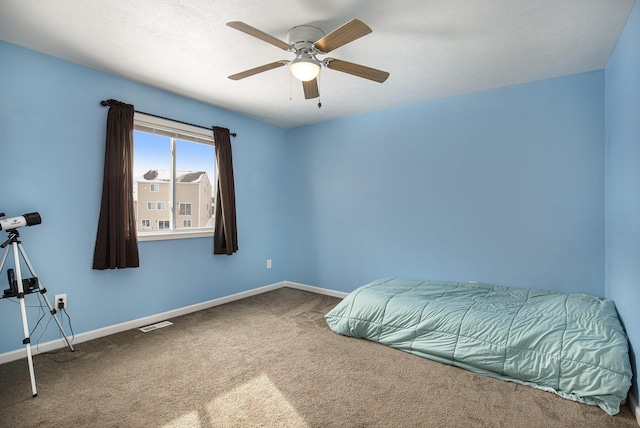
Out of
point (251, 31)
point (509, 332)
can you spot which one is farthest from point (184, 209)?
point (509, 332)

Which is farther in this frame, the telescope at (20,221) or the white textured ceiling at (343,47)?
the telescope at (20,221)

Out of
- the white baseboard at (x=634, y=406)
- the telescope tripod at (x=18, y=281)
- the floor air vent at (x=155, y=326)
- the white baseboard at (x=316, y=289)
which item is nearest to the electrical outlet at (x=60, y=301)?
the telescope tripod at (x=18, y=281)

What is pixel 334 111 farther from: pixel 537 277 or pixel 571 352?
pixel 571 352

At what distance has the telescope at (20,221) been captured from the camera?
7.13ft

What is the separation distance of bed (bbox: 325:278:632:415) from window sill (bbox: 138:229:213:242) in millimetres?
1781

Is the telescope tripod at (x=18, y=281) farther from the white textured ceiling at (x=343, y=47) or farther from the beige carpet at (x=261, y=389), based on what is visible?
the white textured ceiling at (x=343, y=47)

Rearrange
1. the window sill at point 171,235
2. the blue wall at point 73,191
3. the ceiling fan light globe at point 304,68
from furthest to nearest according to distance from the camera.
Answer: the window sill at point 171,235
the blue wall at point 73,191
the ceiling fan light globe at point 304,68

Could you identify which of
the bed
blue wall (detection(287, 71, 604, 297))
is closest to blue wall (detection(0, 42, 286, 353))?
blue wall (detection(287, 71, 604, 297))

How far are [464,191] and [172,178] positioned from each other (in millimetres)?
3235

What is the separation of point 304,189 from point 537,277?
3.04 metres

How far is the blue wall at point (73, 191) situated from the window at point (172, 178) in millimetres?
134

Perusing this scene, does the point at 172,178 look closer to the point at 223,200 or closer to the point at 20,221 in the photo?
the point at 223,200

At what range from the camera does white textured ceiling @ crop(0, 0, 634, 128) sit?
1.96 metres

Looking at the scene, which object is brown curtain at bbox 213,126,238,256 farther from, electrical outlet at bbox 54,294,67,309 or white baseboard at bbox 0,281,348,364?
electrical outlet at bbox 54,294,67,309
